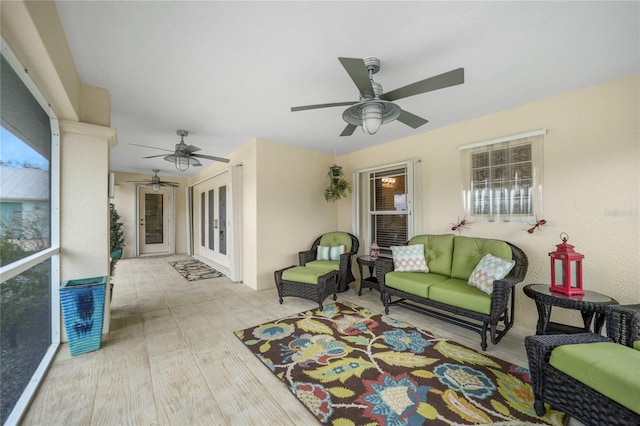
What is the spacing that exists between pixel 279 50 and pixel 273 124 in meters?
1.56

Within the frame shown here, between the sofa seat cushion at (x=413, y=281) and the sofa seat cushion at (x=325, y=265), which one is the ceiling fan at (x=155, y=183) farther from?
the sofa seat cushion at (x=413, y=281)

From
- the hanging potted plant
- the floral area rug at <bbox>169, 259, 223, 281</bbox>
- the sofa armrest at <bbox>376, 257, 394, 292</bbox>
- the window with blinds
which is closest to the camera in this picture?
the sofa armrest at <bbox>376, 257, 394, 292</bbox>

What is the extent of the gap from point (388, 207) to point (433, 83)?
2815 millimetres

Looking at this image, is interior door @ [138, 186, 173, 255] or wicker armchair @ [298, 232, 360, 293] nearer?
wicker armchair @ [298, 232, 360, 293]

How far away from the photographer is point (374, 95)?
1885 millimetres

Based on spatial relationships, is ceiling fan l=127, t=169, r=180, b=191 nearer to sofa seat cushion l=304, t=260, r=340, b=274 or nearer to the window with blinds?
sofa seat cushion l=304, t=260, r=340, b=274

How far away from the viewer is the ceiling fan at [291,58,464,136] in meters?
1.58

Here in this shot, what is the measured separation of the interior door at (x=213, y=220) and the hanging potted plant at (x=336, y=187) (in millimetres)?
2155

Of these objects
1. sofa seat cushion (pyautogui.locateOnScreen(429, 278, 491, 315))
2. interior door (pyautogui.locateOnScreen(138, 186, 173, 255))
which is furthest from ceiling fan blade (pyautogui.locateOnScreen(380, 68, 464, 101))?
interior door (pyautogui.locateOnScreen(138, 186, 173, 255))

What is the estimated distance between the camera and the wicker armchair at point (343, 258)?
379 centimetres

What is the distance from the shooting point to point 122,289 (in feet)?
13.9

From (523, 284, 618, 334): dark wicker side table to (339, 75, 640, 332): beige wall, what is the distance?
0.36 metres

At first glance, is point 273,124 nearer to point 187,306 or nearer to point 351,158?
point 351,158

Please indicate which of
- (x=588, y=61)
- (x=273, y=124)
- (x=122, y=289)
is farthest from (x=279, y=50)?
(x=122, y=289)
